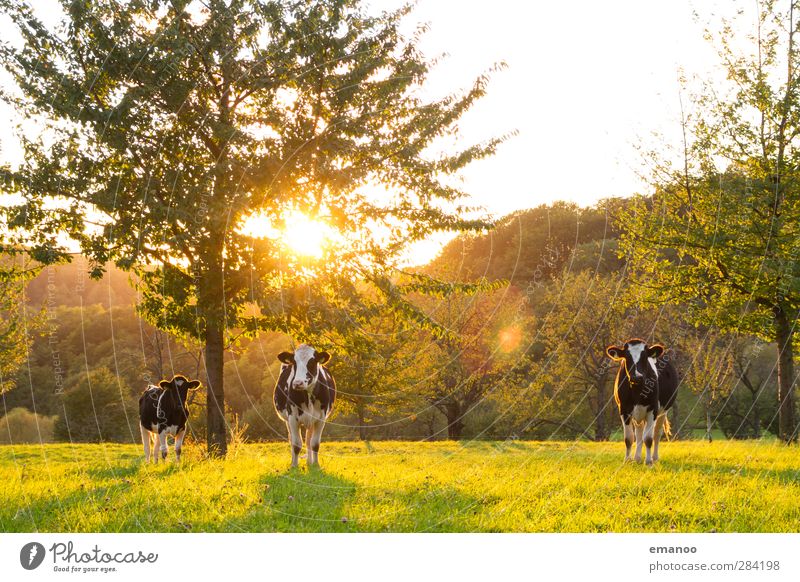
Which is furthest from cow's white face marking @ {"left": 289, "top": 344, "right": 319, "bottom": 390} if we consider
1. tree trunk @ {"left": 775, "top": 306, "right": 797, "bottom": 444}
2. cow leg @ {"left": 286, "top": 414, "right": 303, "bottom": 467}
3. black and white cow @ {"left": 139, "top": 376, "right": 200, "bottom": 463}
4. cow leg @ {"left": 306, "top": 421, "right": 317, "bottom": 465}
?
tree trunk @ {"left": 775, "top": 306, "right": 797, "bottom": 444}

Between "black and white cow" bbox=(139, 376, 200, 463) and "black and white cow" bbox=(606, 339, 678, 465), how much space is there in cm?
1193

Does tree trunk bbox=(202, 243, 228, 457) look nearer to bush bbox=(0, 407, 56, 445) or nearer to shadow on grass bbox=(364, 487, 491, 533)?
shadow on grass bbox=(364, 487, 491, 533)

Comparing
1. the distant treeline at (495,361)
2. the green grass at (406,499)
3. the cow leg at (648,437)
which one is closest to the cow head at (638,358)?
the cow leg at (648,437)

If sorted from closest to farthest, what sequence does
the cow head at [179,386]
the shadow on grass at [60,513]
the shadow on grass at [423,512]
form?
1. the shadow on grass at [60,513]
2. the shadow on grass at [423,512]
3. the cow head at [179,386]

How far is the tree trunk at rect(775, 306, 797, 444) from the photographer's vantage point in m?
22.7

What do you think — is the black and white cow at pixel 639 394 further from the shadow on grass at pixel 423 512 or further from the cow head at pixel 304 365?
the cow head at pixel 304 365

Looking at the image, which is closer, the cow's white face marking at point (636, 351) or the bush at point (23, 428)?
the cow's white face marking at point (636, 351)

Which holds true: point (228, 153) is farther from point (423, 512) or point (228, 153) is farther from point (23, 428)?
point (23, 428)

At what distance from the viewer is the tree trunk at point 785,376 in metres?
22.7

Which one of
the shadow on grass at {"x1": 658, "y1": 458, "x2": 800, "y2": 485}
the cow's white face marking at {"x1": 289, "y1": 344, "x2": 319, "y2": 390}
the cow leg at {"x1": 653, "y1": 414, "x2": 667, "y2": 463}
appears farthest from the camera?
the cow leg at {"x1": 653, "y1": 414, "x2": 667, "y2": 463}

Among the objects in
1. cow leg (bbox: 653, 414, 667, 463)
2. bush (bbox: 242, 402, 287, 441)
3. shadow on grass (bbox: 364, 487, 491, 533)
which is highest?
shadow on grass (bbox: 364, 487, 491, 533)

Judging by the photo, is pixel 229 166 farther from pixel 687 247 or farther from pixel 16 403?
pixel 16 403

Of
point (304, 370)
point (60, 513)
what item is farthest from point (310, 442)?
point (60, 513)
